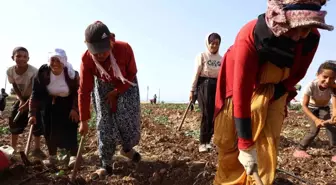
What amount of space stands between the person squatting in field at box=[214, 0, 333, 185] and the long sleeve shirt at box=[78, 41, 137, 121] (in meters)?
1.32

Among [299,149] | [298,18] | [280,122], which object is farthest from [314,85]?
[298,18]

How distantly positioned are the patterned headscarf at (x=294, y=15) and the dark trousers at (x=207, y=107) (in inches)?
122

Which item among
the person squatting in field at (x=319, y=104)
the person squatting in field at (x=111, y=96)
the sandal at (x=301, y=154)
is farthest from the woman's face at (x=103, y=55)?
the sandal at (x=301, y=154)

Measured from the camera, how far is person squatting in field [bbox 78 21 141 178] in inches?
145

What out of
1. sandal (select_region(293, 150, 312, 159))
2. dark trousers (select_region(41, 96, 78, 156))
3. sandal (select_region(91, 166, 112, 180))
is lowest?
sandal (select_region(293, 150, 312, 159))

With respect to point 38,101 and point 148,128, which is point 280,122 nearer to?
point 38,101

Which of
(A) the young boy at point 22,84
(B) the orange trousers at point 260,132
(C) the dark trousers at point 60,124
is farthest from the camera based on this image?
(A) the young boy at point 22,84

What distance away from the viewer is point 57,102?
4.66 m

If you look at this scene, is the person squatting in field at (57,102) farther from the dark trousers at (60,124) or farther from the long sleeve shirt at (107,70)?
the long sleeve shirt at (107,70)

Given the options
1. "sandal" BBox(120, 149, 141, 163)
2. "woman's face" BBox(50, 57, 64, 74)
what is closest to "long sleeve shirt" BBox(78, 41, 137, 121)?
"sandal" BBox(120, 149, 141, 163)

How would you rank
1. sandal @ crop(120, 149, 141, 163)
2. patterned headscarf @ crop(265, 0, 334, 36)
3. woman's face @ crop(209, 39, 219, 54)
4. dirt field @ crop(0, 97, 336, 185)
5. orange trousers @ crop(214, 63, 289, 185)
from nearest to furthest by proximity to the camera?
patterned headscarf @ crop(265, 0, 334, 36) → orange trousers @ crop(214, 63, 289, 185) → dirt field @ crop(0, 97, 336, 185) → sandal @ crop(120, 149, 141, 163) → woman's face @ crop(209, 39, 219, 54)

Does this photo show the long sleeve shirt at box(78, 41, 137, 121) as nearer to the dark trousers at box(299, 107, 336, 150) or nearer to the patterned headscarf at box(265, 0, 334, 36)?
the patterned headscarf at box(265, 0, 334, 36)

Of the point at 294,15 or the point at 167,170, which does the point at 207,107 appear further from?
the point at 294,15

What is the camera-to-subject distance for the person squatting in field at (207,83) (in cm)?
519
